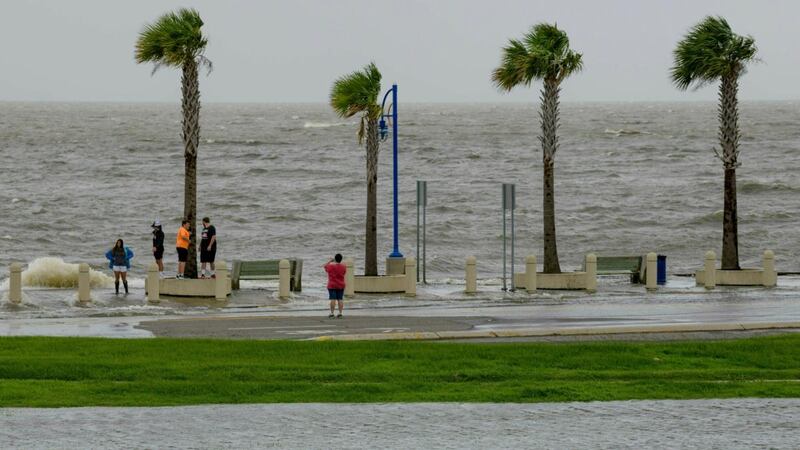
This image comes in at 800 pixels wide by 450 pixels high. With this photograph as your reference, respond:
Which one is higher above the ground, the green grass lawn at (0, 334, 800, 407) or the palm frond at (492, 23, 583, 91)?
the palm frond at (492, 23, 583, 91)

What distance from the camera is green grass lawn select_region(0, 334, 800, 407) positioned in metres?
16.8

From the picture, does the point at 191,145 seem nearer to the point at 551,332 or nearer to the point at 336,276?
the point at 336,276

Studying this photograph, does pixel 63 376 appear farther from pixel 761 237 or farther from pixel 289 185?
pixel 289 185

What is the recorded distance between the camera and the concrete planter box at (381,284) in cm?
3459

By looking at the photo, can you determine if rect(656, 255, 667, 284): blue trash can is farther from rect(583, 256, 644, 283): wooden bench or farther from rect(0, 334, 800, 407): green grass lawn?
rect(0, 334, 800, 407): green grass lawn

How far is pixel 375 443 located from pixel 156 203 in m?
73.4

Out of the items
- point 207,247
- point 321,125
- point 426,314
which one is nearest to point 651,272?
point 426,314

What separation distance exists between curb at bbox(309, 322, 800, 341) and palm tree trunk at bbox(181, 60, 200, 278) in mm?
10546

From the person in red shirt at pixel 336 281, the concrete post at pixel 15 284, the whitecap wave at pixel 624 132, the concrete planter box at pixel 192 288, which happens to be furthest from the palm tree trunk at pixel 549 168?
the whitecap wave at pixel 624 132

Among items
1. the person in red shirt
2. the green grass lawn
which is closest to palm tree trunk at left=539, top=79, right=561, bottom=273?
the person in red shirt

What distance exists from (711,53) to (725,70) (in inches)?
23.3

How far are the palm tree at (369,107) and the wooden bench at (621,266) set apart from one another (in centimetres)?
613

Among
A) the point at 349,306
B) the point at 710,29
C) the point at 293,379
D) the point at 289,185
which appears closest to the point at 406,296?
the point at 349,306

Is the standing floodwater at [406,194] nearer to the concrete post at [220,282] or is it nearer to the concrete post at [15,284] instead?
the concrete post at [220,282]
